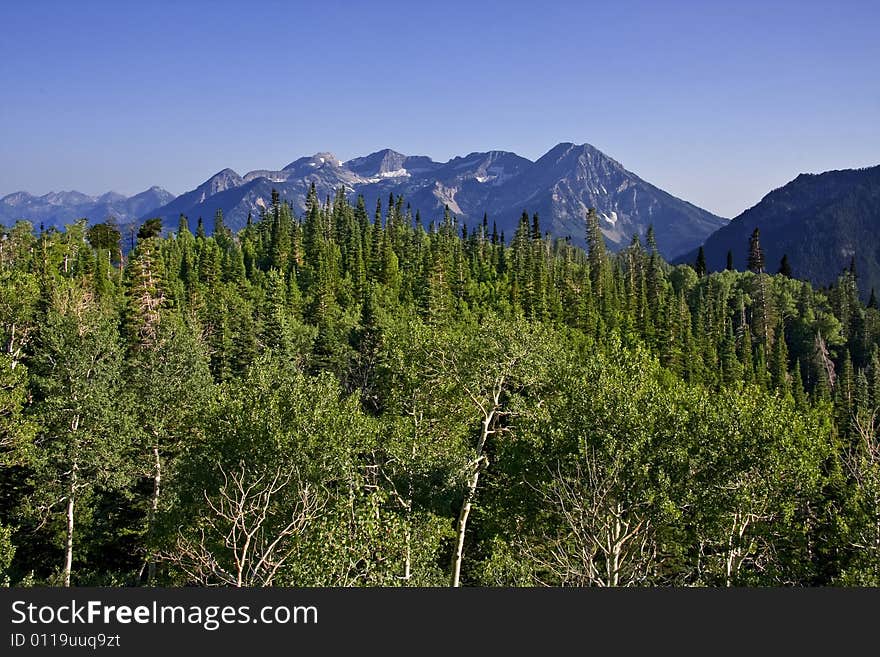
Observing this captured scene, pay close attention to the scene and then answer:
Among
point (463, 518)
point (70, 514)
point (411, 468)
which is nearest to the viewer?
point (411, 468)

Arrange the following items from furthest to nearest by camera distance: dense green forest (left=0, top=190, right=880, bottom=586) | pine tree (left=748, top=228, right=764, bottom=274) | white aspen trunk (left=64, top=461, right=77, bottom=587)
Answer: pine tree (left=748, top=228, right=764, bottom=274)
white aspen trunk (left=64, top=461, right=77, bottom=587)
dense green forest (left=0, top=190, right=880, bottom=586)

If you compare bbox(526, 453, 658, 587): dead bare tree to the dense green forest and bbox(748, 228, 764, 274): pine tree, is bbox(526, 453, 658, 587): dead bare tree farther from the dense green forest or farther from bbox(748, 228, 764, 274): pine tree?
bbox(748, 228, 764, 274): pine tree

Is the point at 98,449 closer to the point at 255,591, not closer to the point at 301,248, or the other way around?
the point at 255,591

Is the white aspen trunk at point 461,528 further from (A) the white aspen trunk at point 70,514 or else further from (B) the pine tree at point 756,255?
(B) the pine tree at point 756,255

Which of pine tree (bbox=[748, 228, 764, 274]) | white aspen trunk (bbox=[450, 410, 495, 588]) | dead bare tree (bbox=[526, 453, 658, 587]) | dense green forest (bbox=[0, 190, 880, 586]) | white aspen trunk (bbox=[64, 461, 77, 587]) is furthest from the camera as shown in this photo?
pine tree (bbox=[748, 228, 764, 274])

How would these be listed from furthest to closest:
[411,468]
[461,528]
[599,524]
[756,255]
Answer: [756,255] < [461,528] < [411,468] < [599,524]

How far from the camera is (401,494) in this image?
29500 mm

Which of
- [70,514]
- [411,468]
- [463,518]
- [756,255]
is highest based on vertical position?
[756,255]

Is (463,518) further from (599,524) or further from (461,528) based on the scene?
(599,524)

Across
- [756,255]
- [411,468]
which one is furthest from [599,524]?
[756,255]

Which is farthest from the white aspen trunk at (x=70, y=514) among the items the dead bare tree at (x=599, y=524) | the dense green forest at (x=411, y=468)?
the dead bare tree at (x=599, y=524)

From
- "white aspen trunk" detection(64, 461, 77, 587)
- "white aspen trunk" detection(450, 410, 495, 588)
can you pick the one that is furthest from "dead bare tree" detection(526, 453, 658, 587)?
"white aspen trunk" detection(64, 461, 77, 587)

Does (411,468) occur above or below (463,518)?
above

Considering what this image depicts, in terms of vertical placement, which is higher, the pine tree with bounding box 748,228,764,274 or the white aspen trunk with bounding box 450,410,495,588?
the pine tree with bounding box 748,228,764,274
